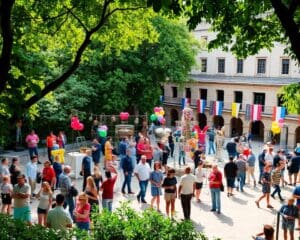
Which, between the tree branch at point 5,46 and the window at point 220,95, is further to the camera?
the window at point 220,95

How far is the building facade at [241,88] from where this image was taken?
36.3 metres

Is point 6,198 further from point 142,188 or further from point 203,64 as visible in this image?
point 203,64

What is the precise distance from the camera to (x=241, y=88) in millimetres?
40000

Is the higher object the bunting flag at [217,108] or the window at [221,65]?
the window at [221,65]

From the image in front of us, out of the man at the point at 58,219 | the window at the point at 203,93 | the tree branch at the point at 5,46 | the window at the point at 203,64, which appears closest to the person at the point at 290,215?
the man at the point at 58,219

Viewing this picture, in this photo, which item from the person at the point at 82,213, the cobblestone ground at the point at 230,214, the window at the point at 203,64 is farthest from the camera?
the window at the point at 203,64

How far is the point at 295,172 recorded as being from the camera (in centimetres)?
1742

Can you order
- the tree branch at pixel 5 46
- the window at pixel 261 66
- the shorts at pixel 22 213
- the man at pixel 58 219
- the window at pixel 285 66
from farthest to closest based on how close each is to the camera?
1. the window at pixel 261 66
2. the window at pixel 285 66
3. the shorts at pixel 22 213
4. the man at pixel 58 219
5. the tree branch at pixel 5 46

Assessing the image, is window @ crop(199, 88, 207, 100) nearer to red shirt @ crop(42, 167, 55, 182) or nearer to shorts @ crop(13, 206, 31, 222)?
red shirt @ crop(42, 167, 55, 182)

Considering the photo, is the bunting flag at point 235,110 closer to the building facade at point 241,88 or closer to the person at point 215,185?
the building facade at point 241,88

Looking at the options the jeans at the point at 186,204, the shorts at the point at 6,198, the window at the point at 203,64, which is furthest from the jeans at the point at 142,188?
the window at the point at 203,64

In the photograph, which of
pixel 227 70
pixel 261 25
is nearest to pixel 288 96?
pixel 261 25

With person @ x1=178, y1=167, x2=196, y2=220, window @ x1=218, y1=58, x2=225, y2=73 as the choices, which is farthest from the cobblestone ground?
window @ x1=218, y1=58, x2=225, y2=73

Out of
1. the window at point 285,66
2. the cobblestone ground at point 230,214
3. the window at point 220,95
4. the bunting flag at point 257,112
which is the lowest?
the cobblestone ground at point 230,214
